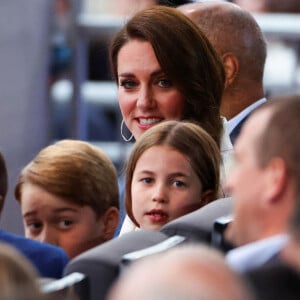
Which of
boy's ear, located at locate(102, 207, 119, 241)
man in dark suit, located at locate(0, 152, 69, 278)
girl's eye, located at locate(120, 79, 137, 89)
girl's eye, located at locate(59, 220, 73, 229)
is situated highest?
girl's eye, located at locate(120, 79, 137, 89)

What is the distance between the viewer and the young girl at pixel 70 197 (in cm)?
371

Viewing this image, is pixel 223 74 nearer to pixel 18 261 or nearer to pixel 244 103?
pixel 244 103

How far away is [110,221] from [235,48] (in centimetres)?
118

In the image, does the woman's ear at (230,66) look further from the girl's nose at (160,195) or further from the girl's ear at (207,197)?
the girl's nose at (160,195)

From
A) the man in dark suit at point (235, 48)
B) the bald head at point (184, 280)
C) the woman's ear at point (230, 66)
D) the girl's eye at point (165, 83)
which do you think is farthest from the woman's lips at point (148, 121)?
the bald head at point (184, 280)

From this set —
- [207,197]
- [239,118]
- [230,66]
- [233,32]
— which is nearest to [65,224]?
[207,197]

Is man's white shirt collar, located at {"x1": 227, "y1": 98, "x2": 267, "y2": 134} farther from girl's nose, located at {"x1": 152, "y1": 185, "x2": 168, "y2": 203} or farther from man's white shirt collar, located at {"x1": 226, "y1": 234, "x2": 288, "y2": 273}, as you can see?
man's white shirt collar, located at {"x1": 226, "y1": 234, "x2": 288, "y2": 273}

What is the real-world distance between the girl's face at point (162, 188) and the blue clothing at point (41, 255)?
1.81 ft

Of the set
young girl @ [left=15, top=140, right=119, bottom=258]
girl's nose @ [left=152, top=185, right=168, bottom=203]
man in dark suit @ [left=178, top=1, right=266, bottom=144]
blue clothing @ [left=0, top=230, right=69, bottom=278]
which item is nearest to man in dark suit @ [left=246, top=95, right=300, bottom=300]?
blue clothing @ [left=0, top=230, right=69, bottom=278]

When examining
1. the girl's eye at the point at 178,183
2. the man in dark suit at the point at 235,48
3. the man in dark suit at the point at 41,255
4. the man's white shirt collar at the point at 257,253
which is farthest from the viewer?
the man in dark suit at the point at 235,48

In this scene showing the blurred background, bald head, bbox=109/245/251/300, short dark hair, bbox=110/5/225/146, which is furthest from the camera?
the blurred background

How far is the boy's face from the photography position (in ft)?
12.2

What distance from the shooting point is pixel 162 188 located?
3656mm

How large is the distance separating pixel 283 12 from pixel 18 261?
5.83 meters
